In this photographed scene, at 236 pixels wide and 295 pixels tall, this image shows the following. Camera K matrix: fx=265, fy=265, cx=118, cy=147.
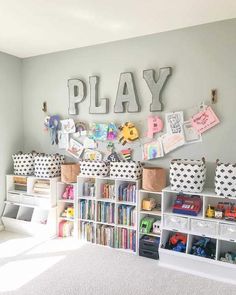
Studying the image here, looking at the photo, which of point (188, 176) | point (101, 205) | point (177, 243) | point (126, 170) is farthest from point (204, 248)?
point (101, 205)

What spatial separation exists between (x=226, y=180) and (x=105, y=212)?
4.70 feet

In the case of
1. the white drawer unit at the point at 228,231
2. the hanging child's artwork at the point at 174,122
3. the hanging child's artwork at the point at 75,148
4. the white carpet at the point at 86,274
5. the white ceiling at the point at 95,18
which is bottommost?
the white carpet at the point at 86,274

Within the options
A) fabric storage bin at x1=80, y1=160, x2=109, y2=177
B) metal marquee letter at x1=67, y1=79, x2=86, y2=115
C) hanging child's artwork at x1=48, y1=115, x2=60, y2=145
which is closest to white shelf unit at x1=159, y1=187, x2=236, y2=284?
fabric storage bin at x1=80, y1=160, x2=109, y2=177

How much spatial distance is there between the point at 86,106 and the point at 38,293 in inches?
85.3

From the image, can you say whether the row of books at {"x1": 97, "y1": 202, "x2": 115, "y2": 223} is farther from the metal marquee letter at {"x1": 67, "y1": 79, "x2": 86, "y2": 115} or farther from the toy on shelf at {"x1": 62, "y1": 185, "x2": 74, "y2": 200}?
the metal marquee letter at {"x1": 67, "y1": 79, "x2": 86, "y2": 115}

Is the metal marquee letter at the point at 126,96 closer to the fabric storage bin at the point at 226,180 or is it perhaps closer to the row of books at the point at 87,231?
the fabric storage bin at the point at 226,180

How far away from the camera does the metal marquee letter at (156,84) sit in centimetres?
294

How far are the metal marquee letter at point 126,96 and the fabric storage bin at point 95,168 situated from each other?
68 cm

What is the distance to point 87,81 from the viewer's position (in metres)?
3.43

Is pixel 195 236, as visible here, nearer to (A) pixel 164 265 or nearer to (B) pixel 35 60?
(A) pixel 164 265

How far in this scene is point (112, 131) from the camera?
10.8 feet

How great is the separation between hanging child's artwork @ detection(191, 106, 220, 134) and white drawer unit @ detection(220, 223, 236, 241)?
3.18ft

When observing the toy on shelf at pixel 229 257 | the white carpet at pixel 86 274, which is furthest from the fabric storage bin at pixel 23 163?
the toy on shelf at pixel 229 257

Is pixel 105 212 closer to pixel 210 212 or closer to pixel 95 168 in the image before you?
pixel 95 168
